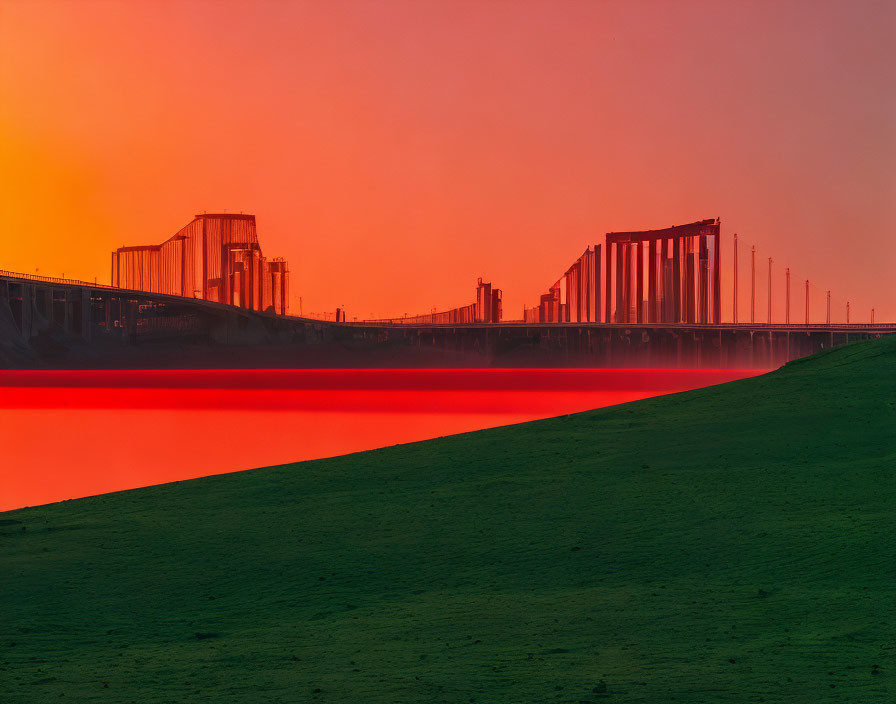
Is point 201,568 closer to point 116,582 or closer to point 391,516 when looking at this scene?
point 116,582

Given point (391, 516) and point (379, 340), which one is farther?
point (379, 340)

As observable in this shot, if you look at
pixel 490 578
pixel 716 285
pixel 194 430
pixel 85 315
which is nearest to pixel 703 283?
pixel 716 285

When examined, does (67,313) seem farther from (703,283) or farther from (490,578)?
(490,578)

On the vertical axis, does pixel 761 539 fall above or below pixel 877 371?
below

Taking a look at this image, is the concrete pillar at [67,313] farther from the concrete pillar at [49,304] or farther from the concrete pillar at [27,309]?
the concrete pillar at [27,309]

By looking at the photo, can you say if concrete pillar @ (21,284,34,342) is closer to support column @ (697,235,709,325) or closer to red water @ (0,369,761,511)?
red water @ (0,369,761,511)

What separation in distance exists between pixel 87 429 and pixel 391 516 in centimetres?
2416

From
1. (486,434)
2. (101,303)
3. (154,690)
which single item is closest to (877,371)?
(486,434)

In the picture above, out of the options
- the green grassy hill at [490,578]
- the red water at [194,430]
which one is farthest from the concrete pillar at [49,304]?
the green grassy hill at [490,578]

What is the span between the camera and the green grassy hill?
6.87 metres

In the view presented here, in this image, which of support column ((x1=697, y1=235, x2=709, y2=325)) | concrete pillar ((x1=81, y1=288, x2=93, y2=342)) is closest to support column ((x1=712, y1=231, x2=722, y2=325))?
support column ((x1=697, y1=235, x2=709, y2=325))

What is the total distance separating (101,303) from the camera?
13275 cm

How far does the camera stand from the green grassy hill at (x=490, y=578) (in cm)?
687

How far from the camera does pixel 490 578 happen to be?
977cm
